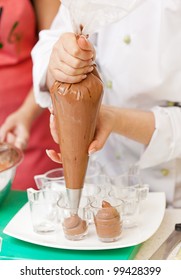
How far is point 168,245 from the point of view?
106cm

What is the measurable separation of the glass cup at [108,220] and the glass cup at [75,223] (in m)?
0.03

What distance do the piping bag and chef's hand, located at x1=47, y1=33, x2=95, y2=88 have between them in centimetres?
1

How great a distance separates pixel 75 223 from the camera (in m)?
1.06

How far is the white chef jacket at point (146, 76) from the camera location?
4.11 ft

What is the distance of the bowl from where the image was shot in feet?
4.06

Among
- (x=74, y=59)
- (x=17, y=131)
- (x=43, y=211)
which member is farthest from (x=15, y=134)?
(x=74, y=59)

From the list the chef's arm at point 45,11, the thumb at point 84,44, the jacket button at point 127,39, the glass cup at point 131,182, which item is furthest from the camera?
the chef's arm at point 45,11

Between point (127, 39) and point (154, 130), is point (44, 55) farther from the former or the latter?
point (154, 130)

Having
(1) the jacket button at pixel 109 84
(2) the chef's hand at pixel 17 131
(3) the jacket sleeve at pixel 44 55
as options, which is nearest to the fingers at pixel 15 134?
(2) the chef's hand at pixel 17 131

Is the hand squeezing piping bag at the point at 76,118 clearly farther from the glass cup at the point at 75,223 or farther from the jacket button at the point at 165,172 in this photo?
the jacket button at the point at 165,172

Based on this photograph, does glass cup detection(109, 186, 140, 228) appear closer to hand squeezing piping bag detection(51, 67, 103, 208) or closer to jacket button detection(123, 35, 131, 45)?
hand squeezing piping bag detection(51, 67, 103, 208)

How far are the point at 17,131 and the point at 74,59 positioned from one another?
2.02 feet
